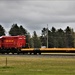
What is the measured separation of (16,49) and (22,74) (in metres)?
42.9

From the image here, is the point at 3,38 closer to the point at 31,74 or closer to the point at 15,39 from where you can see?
the point at 15,39

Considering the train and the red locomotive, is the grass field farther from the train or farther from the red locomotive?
the red locomotive

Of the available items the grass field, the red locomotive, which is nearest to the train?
the red locomotive

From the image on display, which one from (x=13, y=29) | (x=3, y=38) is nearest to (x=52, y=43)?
(x=13, y=29)

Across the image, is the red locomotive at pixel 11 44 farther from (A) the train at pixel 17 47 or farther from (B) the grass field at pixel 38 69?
(B) the grass field at pixel 38 69

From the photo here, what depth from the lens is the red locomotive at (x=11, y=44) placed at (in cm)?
6500

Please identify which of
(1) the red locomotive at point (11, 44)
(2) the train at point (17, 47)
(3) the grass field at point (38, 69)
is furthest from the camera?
(1) the red locomotive at point (11, 44)

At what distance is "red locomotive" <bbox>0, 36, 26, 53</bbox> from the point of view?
65000mm

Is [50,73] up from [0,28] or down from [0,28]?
down

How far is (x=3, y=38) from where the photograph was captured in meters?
67.7

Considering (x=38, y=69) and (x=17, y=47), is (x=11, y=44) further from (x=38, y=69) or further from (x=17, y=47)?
(x=38, y=69)

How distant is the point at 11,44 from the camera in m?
66.4

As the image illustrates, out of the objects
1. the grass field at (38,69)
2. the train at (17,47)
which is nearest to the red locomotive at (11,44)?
the train at (17,47)

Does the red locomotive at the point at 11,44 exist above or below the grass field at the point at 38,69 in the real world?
above
